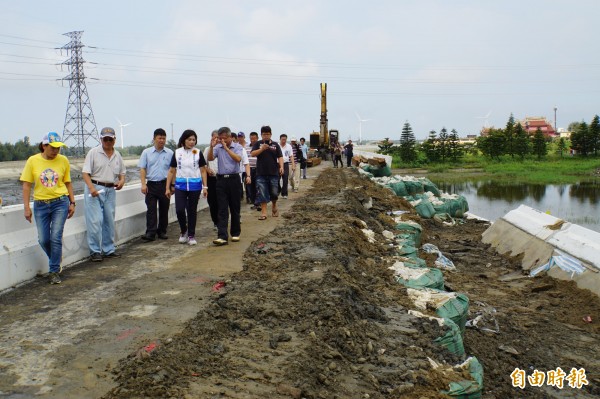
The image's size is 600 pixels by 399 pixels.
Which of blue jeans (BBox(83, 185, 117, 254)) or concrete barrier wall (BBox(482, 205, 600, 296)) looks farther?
concrete barrier wall (BBox(482, 205, 600, 296))

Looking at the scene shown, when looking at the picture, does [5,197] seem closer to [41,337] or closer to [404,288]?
[41,337]

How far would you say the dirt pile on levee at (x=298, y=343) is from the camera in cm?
344

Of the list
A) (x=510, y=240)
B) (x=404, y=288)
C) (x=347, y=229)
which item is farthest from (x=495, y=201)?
(x=404, y=288)

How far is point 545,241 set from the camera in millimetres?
10453

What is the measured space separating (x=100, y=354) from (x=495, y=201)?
80.1 feet

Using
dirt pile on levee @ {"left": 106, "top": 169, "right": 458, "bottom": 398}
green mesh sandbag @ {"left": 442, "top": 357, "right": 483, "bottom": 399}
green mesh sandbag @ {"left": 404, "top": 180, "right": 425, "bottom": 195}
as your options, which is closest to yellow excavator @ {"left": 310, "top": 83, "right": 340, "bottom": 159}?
green mesh sandbag @ {"left": 404, "top": 180, "right": 425, "bottom": 195}

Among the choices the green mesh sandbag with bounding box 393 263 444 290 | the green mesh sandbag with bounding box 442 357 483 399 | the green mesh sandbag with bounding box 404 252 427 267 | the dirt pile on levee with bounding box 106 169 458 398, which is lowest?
the green mesh sandbag with bounding box 442 357 483 399

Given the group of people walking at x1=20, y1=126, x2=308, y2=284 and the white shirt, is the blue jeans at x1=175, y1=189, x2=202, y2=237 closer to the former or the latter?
the group of people walking at x1=20, y1=126, x2=308, y2=284

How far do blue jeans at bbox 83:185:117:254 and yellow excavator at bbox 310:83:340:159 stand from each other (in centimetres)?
3778

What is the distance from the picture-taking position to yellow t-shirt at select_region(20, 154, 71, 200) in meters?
5.91

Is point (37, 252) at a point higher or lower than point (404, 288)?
higher

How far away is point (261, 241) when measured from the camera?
830 cm

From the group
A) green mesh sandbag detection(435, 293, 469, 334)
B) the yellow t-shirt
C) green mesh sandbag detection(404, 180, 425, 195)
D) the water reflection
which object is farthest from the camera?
the water reflection

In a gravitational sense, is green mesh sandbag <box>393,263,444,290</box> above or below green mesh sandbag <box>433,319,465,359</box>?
above
